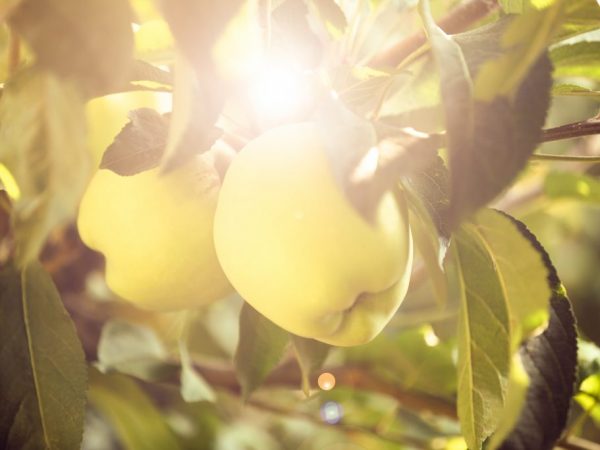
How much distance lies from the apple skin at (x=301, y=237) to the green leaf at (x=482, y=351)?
84 millimetres

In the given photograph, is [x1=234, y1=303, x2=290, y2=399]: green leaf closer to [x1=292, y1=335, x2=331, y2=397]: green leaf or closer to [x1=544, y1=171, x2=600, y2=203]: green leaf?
[x1=292, y1=335, x2=331, y2=397]: green leaf

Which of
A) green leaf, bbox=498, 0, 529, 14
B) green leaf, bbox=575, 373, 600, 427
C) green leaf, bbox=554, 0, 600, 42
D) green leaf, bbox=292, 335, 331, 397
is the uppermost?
green leaf, bbox=498, 0, 529, 14

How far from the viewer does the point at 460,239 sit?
48cm

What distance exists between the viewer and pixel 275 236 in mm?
376

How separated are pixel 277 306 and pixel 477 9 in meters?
0.31

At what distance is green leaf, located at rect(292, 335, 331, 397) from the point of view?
1.69 ft

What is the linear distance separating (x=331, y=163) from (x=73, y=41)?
124 millimetres

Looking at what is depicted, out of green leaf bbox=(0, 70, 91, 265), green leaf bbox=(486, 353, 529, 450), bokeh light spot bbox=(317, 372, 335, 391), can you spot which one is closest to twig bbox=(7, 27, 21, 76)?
green leaf bbox=(0, 70, 91, 265)

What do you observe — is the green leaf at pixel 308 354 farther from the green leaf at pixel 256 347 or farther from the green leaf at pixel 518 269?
the green leaf at pixel 518 269

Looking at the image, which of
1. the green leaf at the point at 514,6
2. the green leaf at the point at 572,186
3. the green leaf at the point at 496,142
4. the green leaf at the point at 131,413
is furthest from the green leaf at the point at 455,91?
the green leaf at the point at 131,413

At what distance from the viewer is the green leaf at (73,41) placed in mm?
272

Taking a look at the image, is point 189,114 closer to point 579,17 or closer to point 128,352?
point 579,17

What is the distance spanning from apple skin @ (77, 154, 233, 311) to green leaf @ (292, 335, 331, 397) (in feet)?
0.27

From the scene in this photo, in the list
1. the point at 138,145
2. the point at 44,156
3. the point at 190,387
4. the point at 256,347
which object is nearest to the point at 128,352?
the point at 190,387
